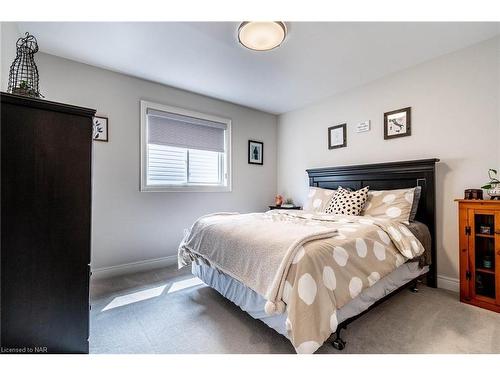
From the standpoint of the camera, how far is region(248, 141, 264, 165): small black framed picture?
3949mm

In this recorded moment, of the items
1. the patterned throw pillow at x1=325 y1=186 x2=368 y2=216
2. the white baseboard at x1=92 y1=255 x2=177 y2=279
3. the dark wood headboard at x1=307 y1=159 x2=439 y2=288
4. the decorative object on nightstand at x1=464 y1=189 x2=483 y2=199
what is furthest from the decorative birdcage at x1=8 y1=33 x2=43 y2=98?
the decorative object on nightstand at x1=464 y1=189 x2=483 y2=199

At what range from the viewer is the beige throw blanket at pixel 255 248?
4.35 ft

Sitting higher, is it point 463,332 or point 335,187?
point 335,187

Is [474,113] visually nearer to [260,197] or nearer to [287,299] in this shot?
[287,299]

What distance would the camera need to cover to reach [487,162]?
6.98ft

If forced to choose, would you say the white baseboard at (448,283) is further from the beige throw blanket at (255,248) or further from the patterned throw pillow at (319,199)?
the beige throw blanket at (255,248)

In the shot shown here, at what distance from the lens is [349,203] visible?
2549mm

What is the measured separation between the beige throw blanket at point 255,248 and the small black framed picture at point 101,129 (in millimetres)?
1560

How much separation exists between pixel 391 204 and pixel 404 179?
43 cm

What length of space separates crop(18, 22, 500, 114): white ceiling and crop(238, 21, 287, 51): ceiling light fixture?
0.14 m

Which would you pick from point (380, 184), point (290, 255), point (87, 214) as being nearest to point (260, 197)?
point (380, 184)

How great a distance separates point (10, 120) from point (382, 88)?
337 cm

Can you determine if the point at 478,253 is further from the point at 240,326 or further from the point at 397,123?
the point at 240,326

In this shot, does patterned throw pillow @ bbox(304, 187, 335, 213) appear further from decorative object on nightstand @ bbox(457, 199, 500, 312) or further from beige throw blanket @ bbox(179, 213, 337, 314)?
decorative object on nightstand @ bbox(457, 199, 500, 312)
